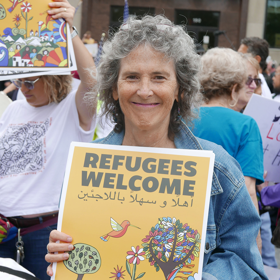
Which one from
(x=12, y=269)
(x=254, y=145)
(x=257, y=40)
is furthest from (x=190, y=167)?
(x=257, y=40)

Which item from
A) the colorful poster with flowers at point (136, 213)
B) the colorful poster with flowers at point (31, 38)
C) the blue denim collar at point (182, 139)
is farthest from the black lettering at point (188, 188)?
the colorful poster with flowers at point (31, 38)

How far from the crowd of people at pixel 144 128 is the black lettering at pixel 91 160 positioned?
0.18m

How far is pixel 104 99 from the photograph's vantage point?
5.82 ft

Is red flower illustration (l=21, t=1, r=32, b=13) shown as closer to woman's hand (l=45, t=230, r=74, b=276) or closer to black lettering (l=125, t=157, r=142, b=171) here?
black lettering (l=125, t=157, r=142, b=171)

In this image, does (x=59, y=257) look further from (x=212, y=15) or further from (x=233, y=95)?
(x=212, y=15)

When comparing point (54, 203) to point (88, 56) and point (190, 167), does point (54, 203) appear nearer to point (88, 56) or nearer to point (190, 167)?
point (88, 56)

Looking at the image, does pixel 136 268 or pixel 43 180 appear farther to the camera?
pixel 43 180

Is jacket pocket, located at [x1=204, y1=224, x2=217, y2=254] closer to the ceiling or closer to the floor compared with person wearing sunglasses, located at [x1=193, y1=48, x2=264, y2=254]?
closer to the floor

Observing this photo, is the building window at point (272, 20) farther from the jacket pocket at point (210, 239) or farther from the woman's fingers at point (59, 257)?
the woman's fingers at point (59, 257)

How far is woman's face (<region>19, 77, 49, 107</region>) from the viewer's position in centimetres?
237

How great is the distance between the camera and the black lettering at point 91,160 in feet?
5.04

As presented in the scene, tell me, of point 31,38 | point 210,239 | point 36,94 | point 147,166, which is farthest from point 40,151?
point 210,239

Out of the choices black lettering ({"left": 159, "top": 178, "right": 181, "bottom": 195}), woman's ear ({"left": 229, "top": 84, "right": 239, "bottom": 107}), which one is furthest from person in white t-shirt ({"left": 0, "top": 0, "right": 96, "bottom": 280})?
woman's ear ({"left": 229, "top": 84, "right": 239, "bottom": 107})

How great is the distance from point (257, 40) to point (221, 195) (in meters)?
3.75
